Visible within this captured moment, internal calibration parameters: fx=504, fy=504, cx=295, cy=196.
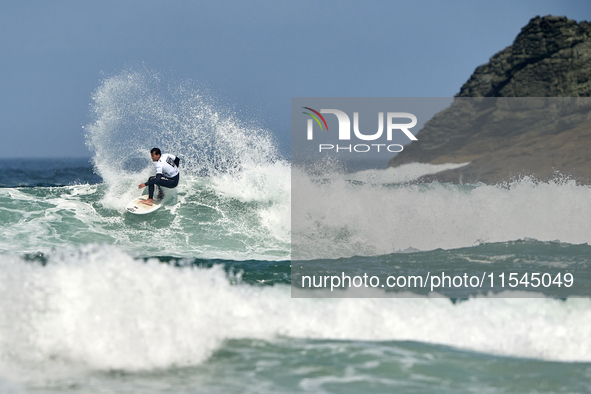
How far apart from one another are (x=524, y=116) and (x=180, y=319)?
1450 inches

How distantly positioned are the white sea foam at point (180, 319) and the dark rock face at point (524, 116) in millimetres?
27380

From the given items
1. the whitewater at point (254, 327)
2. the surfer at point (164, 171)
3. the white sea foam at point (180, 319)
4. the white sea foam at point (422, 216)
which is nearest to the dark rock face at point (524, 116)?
the white sea foam at point (422, 216)

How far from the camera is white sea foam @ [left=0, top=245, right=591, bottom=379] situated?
201 inches

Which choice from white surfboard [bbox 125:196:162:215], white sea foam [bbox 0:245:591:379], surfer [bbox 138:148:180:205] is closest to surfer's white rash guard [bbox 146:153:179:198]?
surfer [bbox 138:148:180:205]

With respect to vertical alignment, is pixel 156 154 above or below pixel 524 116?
below

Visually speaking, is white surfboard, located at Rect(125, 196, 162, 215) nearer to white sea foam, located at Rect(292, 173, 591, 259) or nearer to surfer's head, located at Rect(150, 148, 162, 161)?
surfer's head, located at Rect(150, 148, 162, 161)

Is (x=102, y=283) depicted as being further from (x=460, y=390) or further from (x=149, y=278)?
(x=460, y=390)

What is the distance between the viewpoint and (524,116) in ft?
121

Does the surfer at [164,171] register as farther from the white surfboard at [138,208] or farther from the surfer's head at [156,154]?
the white surfboard at [138,208]

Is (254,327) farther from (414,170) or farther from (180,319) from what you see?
(414,170)

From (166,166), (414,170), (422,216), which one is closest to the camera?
(166,166)

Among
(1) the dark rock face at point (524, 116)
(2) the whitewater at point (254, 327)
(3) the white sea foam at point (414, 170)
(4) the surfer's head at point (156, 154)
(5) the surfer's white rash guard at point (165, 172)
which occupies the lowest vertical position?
(2) the whitewater at point (254, 327)

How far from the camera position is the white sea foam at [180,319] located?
511 centimetres

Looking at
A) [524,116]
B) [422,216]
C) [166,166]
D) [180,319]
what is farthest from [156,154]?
[524,116]
